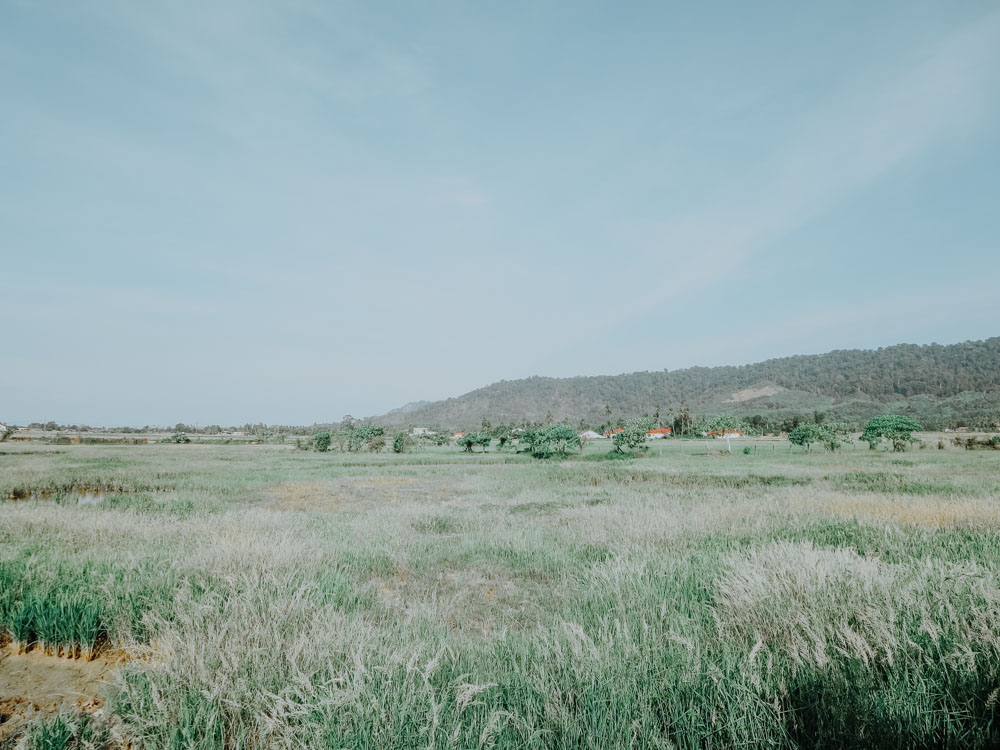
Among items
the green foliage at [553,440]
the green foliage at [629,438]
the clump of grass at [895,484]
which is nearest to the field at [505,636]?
the clump of grass at [895,484]

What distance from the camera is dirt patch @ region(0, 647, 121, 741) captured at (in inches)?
167

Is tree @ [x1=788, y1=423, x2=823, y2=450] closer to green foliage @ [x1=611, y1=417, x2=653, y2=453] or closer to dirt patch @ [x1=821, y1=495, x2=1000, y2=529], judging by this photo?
green foliage @ [x1=611, y1=417, x2=653, y2=453]

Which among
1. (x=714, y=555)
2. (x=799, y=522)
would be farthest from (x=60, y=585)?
(x=799, y=522)

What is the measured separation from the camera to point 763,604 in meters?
5.27

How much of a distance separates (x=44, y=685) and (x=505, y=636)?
4.90 meters

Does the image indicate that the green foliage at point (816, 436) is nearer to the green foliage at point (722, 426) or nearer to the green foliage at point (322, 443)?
the green foliage at point (722, 426)

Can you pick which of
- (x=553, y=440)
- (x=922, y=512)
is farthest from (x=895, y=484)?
(x=553, y=440)

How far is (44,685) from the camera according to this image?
4824 mm

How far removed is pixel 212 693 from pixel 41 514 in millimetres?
14817

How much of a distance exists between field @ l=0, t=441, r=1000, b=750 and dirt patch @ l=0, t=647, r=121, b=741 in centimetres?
3

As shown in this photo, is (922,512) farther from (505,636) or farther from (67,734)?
(67,734)

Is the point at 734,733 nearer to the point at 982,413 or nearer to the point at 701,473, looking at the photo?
the point at 701,473

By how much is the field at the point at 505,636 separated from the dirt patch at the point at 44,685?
0.03 m

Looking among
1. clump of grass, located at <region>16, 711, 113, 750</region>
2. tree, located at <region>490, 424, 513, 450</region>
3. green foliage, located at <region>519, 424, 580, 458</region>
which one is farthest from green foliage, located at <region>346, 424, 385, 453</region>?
clump of grass, located at <region>16, 711, 113, 750</region>
